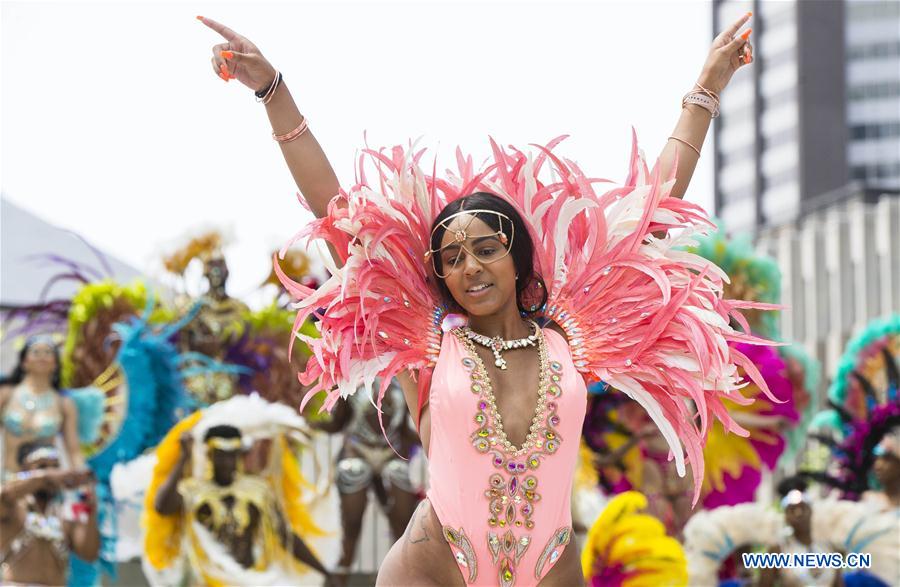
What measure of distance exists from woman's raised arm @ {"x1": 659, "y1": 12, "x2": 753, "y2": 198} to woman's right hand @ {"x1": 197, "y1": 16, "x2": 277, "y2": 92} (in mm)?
1044

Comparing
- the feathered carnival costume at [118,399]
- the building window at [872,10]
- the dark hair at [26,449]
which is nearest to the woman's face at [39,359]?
the feathered carnival costume at [118,399]

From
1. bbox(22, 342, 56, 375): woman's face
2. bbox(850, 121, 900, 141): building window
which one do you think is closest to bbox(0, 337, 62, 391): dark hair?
bbox(22, 342, 56, 375): woman's face

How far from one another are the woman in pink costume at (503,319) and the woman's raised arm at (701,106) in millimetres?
22

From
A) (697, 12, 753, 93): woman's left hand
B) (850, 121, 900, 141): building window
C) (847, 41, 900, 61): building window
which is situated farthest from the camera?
(847, 41, 900, 61): building window

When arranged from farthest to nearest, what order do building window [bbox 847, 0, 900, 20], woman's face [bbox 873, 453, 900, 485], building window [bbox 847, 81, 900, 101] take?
building window [bbox 847, 0, 900, 20]
building window [bbox 847, 81, 900, 101]
woman's face [bbox 873, 453, 900, 485]

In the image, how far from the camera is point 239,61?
3295 millimetres

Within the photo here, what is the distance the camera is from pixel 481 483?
10.4 feet

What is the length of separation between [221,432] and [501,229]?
14.5ft

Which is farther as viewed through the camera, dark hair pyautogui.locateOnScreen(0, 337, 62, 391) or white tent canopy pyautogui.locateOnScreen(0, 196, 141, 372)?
white tent canopy pyautogui.locateOnScreen(0, 196, 141, 372)

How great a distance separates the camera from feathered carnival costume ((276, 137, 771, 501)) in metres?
3.30

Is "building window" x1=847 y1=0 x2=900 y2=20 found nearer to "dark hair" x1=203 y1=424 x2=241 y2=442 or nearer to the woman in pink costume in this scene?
"dark hair" x1=203 y1=424 x2=241 y2=442

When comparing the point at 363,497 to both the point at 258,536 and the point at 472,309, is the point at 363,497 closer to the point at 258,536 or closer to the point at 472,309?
the point at 258,536

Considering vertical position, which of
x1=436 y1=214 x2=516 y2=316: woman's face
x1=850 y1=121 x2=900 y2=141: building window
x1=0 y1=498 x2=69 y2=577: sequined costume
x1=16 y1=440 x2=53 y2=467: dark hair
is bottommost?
x1=0 y1=498 x2=69 y2=577: sequined costume

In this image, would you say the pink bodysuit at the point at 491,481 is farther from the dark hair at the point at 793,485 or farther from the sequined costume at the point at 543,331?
the dark hair at the point at 793,485
